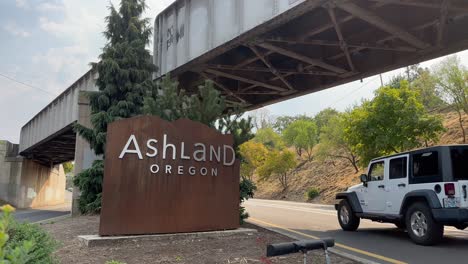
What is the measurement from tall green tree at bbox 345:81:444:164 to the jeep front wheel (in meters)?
10.2

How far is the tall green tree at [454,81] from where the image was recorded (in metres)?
27.9

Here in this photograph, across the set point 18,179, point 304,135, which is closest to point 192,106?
point 18,179

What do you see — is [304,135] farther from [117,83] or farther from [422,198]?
[422,198]

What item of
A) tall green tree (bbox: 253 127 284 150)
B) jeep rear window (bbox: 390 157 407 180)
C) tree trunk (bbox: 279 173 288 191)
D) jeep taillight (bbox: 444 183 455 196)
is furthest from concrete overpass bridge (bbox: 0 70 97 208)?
tall green tree (bbox: 253 127 284 150)

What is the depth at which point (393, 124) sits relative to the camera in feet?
71.3

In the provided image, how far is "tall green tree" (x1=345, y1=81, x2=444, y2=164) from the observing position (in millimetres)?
21266

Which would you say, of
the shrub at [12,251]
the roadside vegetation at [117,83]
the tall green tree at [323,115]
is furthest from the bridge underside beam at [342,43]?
the tall green tree at [323,115]

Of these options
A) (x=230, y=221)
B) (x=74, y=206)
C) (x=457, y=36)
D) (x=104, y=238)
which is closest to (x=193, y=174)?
(x=230, y=221)

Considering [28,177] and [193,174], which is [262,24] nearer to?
[193,174]

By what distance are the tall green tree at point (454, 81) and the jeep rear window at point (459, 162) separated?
21.5m

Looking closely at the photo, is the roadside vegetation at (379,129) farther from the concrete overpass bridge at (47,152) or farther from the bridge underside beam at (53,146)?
the bridge underside beam at (53,146)

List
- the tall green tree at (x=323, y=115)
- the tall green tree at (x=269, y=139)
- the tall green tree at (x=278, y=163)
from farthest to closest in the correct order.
→ 1. the tall green tree at (x=323, y=115)
2. the tall green tree at (x=269, y=139)
3. the tall green tree at (x=278, y=163)

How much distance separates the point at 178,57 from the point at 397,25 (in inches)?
301

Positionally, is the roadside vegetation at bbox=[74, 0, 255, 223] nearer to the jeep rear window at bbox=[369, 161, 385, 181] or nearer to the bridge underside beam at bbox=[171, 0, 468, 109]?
the bridge underside beam at bbox=[171, 0, 468, 109]
